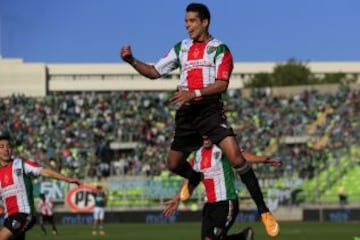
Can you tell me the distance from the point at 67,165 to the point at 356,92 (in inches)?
825

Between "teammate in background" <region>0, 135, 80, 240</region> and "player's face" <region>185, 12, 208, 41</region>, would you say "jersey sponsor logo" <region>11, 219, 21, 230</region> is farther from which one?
"player's face" <region>185, 12, 208, 41</region>

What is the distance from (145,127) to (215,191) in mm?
43431

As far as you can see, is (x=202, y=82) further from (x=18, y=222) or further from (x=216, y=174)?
(x=18, y=222)

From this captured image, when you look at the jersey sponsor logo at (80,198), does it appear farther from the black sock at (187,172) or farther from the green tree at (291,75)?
the green tree at (291,75)

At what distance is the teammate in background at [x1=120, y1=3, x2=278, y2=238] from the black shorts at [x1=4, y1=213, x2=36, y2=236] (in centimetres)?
367

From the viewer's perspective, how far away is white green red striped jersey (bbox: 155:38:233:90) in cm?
1195

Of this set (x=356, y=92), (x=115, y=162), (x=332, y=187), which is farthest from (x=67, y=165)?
(x=356, y=92)

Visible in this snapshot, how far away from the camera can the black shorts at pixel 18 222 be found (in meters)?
14.6

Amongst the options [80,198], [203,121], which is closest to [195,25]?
[203,121]

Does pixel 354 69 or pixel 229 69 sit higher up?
pixel 354 69

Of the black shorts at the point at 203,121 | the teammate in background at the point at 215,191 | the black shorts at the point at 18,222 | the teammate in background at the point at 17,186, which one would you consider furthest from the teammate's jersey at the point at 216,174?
the black shorts at the point at 18,222

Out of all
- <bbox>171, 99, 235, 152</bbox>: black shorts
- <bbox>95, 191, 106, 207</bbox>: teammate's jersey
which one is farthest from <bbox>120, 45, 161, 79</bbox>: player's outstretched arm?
<bbox>95, 191, 106, 207</bbox>: teammate's jersey

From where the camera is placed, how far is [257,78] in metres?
122

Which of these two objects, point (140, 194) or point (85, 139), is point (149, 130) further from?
point (140, 194)
